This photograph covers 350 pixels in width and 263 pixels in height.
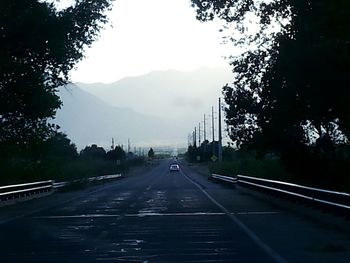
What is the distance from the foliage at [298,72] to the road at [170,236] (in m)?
5.13

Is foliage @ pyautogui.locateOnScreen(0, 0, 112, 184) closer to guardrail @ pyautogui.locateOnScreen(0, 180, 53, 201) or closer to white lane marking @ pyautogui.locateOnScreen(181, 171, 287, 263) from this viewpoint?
guardrail @ pyautogui.locateOnScreen(0, 180, 53, 201)

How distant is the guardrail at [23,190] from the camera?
1388 inches

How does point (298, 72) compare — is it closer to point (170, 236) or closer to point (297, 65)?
point (297, 65)

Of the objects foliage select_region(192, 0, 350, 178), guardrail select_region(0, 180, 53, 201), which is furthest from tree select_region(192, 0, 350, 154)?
guardrail select_region(0, 180, 53, 201)

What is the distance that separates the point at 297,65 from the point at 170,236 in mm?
13244

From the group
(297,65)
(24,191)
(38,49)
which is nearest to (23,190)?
(24,191)

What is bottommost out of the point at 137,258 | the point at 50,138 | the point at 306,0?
the point at 137,258

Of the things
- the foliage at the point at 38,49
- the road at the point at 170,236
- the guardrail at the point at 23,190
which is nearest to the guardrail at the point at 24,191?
the guardrail at the point at 23,190

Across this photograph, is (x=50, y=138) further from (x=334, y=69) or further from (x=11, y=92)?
(x=334, y=69)

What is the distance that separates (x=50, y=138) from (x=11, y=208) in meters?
14.9

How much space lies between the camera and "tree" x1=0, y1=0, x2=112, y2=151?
33125mm

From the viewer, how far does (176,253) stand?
15555mm

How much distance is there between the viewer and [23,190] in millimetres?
39188

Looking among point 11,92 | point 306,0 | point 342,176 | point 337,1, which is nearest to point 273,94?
point 342,176
